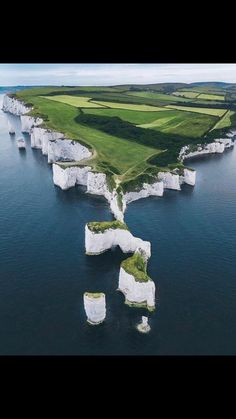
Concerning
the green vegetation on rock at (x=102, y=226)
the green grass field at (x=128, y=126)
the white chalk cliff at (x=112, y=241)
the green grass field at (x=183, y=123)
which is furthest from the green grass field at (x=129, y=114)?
the white chalk cliff at (x=112, y=241)

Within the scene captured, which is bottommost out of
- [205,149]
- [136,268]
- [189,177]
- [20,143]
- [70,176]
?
[136,268]

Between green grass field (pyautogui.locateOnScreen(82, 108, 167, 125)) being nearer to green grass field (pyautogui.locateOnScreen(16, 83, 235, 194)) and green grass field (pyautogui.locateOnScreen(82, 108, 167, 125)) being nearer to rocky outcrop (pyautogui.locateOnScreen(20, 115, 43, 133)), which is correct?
green grass field (pyautogui.locateOnScreen(16, 83, 235, 194))

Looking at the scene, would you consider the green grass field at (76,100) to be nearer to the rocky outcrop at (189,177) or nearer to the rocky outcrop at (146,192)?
the rocky outcrop at (189,177)

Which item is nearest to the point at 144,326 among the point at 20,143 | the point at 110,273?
the point at 110,273

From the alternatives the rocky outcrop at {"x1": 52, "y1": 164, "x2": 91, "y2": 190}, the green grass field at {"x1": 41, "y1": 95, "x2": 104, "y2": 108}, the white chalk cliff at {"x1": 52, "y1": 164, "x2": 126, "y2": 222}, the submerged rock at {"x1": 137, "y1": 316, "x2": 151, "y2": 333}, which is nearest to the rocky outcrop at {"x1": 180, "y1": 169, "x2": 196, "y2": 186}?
the white chalk cliff at {"x1": 52, "y1": 164, "x2": 126, "y2": 222}

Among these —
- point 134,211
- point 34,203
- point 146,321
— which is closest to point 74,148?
point 34,203

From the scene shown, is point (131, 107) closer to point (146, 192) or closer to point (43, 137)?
point (43, 137)
